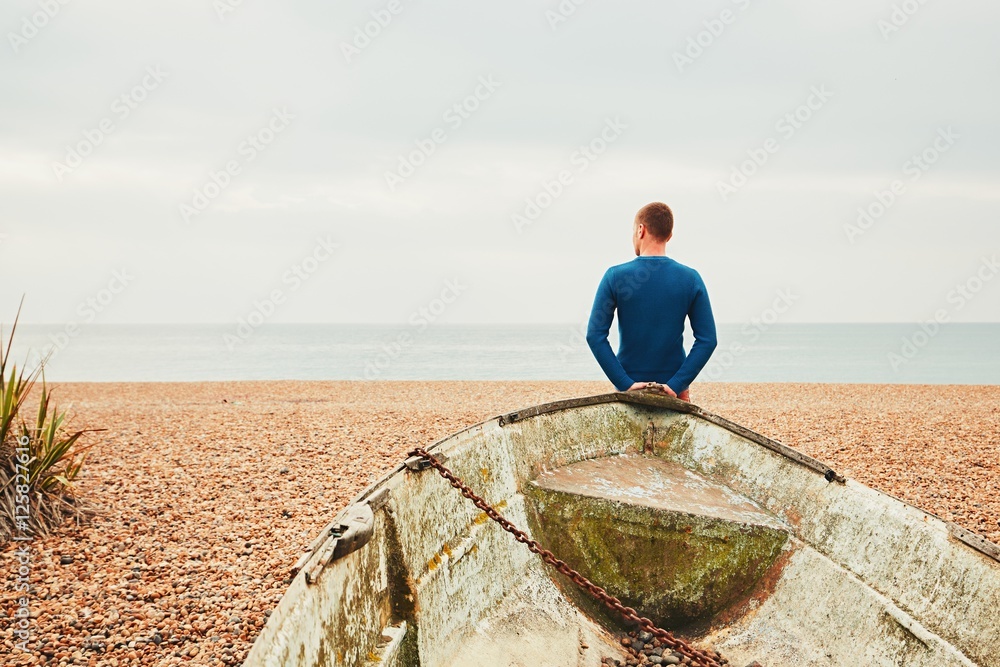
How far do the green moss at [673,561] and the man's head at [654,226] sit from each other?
71.2 inches

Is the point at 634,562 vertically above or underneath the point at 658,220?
underneath

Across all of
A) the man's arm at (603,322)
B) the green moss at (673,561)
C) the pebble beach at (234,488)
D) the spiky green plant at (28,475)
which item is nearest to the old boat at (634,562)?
the green moss at (673,561)

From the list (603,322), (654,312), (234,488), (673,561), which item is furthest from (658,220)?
(234,488)

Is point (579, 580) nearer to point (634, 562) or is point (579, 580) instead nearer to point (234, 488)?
point (634, 562)

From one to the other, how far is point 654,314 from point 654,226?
23.9 inches

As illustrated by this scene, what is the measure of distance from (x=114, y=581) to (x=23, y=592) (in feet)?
1.80

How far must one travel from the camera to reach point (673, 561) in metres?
3.79

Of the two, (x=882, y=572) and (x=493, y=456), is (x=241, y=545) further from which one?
(x=882, y=572)

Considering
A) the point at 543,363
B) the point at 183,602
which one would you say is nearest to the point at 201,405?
the point at 183,602

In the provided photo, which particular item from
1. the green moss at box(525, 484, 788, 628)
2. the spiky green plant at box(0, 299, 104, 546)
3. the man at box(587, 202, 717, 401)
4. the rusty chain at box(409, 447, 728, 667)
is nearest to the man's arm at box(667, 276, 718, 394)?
the man at box(587, 202, 717, 401)

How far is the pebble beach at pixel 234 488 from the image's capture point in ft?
14.6

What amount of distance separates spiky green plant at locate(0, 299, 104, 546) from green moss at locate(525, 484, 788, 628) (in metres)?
4.66

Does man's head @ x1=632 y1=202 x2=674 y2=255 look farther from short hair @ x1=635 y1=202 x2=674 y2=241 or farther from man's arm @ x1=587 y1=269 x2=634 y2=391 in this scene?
man's arm @ x1=587 y1=269 x2=634 y2=391

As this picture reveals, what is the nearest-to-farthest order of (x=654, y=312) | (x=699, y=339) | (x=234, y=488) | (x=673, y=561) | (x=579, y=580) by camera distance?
(x=579, y=580), (x=673, y=561), (x=654, y=312), (x=699, y=339), (x=234, y=488)
